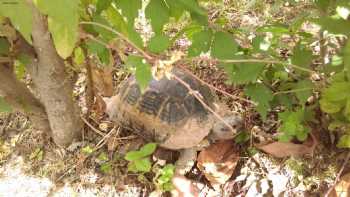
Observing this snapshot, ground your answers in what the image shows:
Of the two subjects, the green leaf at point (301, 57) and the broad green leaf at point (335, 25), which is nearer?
the broad green leaf at point (335, 25)

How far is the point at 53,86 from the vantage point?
1.51 meters

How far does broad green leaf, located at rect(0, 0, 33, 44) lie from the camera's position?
70 cm

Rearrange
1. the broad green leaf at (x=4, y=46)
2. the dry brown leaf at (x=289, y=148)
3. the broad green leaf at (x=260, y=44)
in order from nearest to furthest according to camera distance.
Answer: the broad green leaf at (x=4, y=46)
the broad green leaf at (x=260, y=44)
the dry brown leaf at (x=289, y=148)

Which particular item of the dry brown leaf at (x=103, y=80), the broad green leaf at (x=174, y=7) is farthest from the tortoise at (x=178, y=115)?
the broad green leaf at (x=174, y=7)

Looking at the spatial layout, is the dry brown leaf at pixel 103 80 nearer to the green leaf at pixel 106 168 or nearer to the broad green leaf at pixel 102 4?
the green leaf at pixel 106 168

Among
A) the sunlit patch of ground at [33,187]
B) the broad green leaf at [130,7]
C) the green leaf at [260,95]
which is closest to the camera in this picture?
the broad green leaf at [130,7]

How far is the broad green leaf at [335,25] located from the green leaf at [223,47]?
0.24 metres

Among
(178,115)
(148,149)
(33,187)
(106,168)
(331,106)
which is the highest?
(331,106)

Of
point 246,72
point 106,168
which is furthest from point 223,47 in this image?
point 106,168

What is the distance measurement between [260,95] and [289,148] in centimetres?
27

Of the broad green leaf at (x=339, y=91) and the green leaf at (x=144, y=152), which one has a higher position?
the broad green leaf at (x=339, y=91)

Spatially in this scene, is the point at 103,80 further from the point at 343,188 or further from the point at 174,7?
the point at 343,188

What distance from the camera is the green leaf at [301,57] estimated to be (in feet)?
4.61

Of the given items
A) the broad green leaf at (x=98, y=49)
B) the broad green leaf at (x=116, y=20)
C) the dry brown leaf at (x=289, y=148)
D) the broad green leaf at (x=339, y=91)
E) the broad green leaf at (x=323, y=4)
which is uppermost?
the broad green leaf at (x=323, y=4)
